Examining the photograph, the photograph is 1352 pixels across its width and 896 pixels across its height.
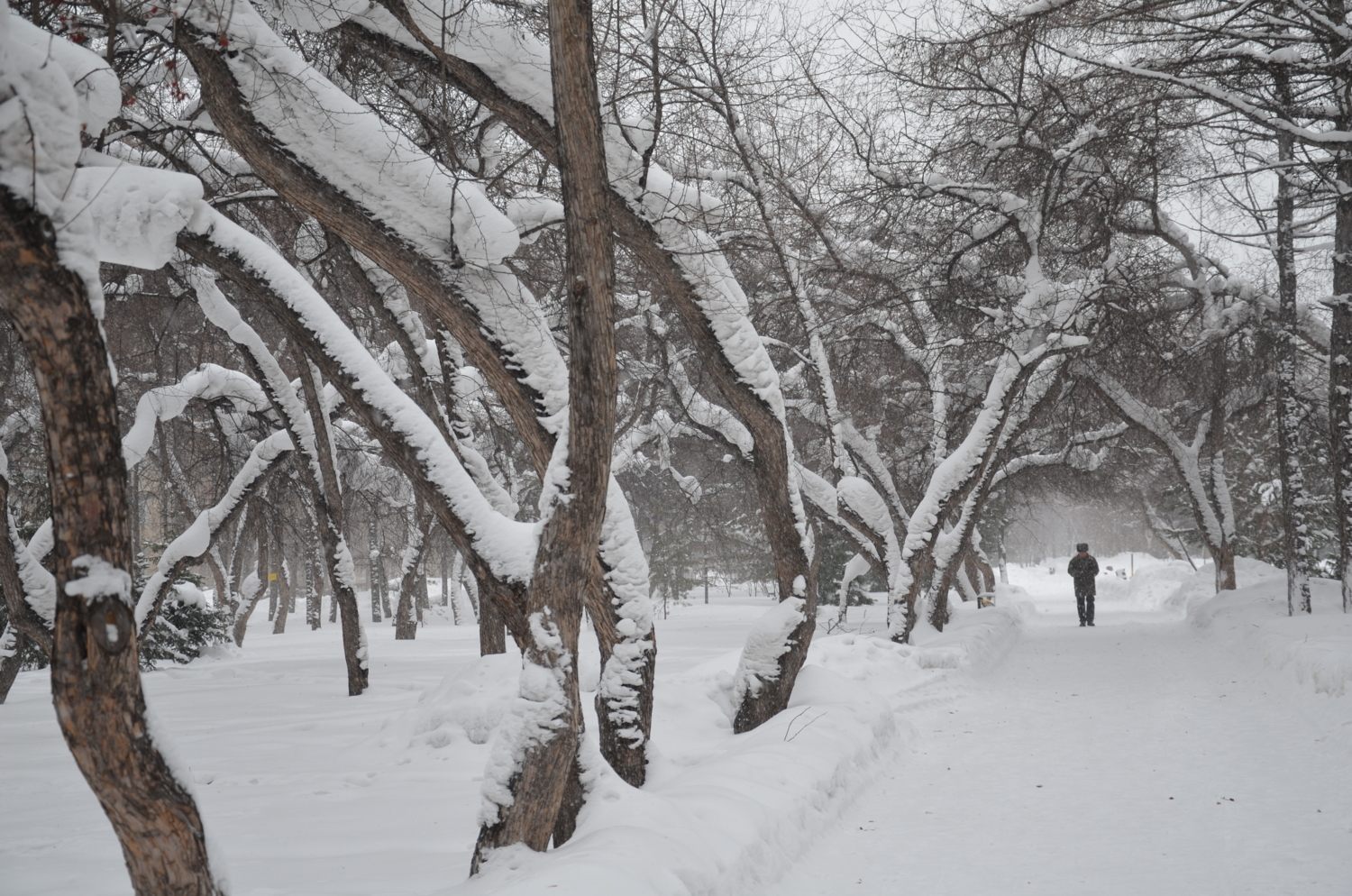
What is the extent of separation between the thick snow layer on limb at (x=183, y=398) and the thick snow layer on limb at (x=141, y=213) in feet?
19.5

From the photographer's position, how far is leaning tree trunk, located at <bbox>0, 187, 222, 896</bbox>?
2.30 meters

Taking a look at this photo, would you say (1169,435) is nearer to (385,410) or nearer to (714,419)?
(714,419)

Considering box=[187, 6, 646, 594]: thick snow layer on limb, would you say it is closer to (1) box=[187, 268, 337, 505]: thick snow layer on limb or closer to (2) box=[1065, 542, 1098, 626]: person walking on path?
(1) box=[187, 268, 337, 505]: thick snow layer on limb

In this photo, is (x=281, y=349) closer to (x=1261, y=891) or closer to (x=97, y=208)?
(x=97, y=208)

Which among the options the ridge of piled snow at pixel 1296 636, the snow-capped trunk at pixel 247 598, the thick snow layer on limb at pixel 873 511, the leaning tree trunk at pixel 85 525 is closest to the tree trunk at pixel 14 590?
the leaning tree trunk at pixel 85 525

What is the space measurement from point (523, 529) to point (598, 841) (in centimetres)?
140

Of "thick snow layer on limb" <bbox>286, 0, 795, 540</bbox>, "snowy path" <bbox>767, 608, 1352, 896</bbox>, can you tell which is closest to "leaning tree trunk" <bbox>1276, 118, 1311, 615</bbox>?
"snowy path" <bbox>767, 608, 1352, 896</bbox>

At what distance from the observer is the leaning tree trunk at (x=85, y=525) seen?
2.30 meters

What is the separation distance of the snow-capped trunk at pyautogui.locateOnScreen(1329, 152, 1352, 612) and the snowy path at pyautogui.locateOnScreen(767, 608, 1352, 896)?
2.58m

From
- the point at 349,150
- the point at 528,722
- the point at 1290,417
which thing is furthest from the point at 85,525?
the point at 1290,417

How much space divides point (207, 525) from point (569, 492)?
23.6 feet

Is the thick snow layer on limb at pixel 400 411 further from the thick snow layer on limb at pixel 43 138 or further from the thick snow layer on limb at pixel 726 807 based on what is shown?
the thick snow layer on limb at pixel 43 138

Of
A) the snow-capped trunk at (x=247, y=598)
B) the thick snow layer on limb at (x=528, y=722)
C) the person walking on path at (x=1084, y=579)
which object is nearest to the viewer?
the thick snow layer on limb at (x=528, y=722)

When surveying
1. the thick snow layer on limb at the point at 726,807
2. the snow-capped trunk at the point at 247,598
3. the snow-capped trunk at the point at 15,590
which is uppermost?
the snow-capped trunk at the point at 15,590
